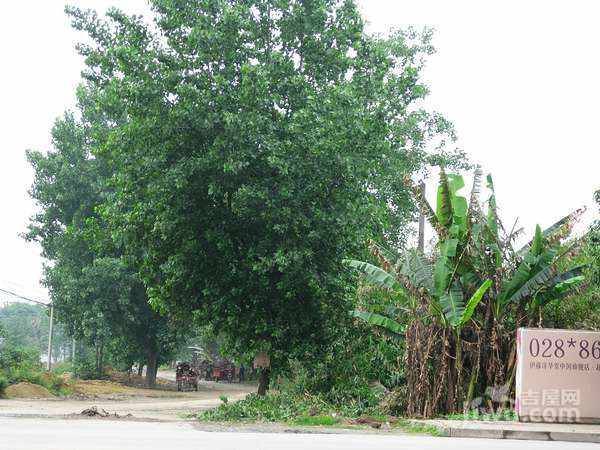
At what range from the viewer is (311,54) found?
23.5 metres

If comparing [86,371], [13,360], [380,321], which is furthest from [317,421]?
[86,371]

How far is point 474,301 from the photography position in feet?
54.1

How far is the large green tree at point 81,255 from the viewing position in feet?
123

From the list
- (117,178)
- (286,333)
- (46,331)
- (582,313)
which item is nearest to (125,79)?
(117,178)

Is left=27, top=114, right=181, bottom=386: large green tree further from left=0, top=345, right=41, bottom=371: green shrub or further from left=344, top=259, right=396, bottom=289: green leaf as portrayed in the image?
left=344, top=259, right=396, bottom=289: green leaf

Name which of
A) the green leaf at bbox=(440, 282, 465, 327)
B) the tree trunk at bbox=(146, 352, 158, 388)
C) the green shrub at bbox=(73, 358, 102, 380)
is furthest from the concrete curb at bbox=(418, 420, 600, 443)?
the green shrub at bbox=(73, 358, 102, 380)

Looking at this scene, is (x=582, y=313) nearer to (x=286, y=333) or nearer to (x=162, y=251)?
(x=286, y=333)

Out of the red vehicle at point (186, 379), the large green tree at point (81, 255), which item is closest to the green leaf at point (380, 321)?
the large green tree at point (81, 255)

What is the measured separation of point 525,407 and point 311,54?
12708 mm

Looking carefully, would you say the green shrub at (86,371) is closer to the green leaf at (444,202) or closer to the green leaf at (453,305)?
the green leaf at (444,202)

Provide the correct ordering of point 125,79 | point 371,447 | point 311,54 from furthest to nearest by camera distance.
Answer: point 311,54
point 125,79
point 371,447

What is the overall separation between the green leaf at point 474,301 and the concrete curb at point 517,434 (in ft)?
10.5

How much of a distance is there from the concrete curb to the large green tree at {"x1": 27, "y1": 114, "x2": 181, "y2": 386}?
82.2 ft

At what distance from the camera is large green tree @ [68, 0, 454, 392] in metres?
20.5
